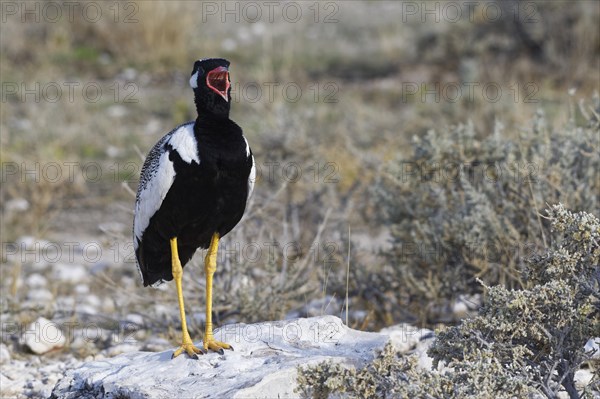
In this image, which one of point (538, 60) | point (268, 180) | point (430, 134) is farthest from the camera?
point (538, 60)

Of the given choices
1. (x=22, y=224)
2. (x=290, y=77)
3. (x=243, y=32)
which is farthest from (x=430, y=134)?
(x=243, y=32)

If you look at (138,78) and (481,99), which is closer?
(481,99)

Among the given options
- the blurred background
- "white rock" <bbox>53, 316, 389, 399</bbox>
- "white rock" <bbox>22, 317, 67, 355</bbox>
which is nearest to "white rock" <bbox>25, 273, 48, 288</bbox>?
the blurred background

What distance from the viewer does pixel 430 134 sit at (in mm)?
6039

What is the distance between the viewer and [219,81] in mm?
4297

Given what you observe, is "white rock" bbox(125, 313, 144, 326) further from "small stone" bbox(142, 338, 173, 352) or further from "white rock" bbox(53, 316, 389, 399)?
"white rock" bbox(53, 316, 389, 399)

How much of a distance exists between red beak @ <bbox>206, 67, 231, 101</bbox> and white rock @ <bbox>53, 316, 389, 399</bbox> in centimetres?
105

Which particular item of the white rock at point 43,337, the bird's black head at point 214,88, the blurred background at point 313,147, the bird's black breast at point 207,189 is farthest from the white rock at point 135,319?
the bird's black head at point 214,88

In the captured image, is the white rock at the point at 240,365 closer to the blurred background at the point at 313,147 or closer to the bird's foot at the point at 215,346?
the bird's foot at the point at 215,346

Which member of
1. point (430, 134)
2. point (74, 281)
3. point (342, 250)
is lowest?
point (74, 281)

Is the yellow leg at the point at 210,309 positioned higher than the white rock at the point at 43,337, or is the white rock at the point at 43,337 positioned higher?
the yellow leg at the point at 210,309

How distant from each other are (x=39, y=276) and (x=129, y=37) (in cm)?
570

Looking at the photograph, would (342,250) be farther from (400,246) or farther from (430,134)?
(430,134)

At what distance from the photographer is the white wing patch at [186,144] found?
421 cm
